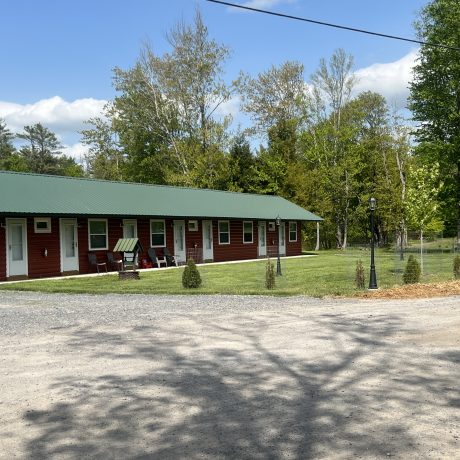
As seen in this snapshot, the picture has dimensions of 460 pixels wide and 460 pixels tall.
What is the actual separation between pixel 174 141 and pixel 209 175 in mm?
4185

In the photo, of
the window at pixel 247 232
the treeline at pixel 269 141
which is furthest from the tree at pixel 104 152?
the window at pixel 247 232

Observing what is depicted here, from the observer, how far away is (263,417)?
16.1ft

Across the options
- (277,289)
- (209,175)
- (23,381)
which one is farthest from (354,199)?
(23,381)

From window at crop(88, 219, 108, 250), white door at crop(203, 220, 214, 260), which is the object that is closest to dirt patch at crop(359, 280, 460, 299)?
window at crop(88, 219, 108, 250)

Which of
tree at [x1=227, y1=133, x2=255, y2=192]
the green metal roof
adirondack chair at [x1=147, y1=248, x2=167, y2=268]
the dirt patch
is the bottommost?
the dirt patch

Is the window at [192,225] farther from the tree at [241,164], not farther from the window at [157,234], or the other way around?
the tree at [241,164]

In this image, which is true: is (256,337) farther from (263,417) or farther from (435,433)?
(435,433)

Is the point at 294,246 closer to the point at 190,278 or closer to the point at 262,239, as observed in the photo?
the point at 262,239

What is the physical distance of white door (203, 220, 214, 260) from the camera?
30.9 meters

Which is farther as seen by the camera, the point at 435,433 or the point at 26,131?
the point at 26,131

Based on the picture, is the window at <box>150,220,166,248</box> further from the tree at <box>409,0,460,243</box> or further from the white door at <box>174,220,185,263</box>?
the tree at <box>409,0,460,243</box>

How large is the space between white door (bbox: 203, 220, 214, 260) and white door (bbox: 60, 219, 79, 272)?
331 inches

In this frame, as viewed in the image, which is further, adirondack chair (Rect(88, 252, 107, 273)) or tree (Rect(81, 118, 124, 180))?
tree (Rect(81, 118, 124, 180))

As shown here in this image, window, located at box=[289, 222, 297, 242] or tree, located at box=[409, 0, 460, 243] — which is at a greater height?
tree, located at box=[409, 0, 460, 243]
